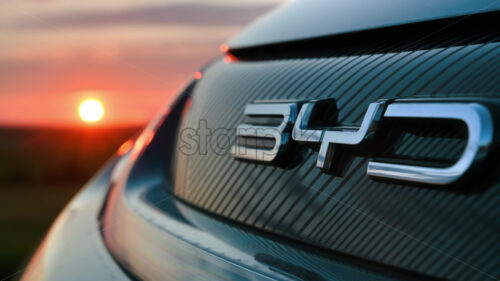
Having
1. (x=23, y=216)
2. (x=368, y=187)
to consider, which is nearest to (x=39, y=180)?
(x=23, y=216)

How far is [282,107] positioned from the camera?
3.20ft

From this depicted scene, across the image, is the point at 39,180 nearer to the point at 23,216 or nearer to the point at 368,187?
the point at 23,216

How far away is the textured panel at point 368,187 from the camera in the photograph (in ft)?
2.33

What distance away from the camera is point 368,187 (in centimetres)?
82

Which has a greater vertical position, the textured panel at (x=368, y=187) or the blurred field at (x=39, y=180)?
the textured panel at (x=368, y=187)

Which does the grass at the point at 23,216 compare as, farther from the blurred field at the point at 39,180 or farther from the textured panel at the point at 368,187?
the textured panel at the point at 368,187

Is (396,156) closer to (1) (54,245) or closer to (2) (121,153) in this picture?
(1) (54,245)

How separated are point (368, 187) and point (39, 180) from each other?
26.2 ft

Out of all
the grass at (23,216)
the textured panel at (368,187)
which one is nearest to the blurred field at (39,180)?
the grass at (23,216)

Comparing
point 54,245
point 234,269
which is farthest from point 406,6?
point 54,245

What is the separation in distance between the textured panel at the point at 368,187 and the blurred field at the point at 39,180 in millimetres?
2236

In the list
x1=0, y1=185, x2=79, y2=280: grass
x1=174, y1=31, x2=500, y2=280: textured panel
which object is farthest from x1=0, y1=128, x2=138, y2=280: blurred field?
x1=174, y1=31, x2=500, y2=280: textured panel

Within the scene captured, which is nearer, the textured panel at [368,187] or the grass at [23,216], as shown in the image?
the textured panel at [368,187]

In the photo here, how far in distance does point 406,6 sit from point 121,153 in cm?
107
